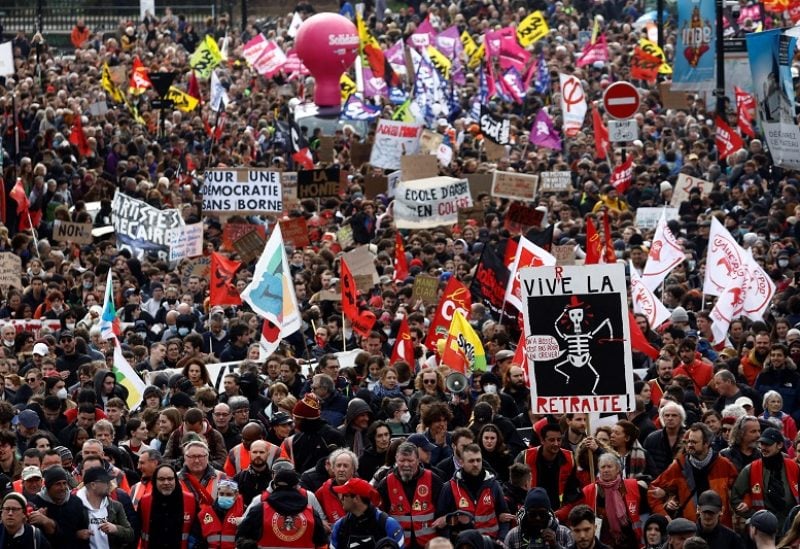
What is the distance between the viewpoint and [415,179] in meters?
23.4

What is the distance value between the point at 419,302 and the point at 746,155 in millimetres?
7927

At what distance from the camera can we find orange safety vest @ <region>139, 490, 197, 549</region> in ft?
35.4

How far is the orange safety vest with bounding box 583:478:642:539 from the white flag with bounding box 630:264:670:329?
6.01 metres

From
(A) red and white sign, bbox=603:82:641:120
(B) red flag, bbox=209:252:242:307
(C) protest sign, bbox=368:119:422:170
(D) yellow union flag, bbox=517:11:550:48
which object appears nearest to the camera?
(B) red flag, bbox=209:252:242:307

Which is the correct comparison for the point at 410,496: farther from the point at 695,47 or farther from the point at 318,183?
the point at 695,47

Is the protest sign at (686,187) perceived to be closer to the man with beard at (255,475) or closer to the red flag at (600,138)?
the red flag at (600,138)

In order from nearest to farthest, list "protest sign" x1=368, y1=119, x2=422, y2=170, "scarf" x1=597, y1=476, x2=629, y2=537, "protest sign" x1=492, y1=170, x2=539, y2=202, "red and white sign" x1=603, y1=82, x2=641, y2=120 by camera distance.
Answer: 1. "scarf" x1=597, y1=476, x2=629, y2=537
2. "protest sign" x1=492, y1=170, x2=539, y2=202
3. "red and white sign" x1=603, y1=82, x2=641, y2=120
4. "protest sign" x1=368, y1=119, x2=422, y2=170

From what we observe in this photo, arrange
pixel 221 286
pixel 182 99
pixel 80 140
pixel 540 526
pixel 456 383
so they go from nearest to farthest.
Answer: pixel 540 526
pixel 456 383
pixel 221 286
pixel 80 140
pixel 182 99

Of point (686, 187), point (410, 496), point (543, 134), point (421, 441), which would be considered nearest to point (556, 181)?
point (686, 187)

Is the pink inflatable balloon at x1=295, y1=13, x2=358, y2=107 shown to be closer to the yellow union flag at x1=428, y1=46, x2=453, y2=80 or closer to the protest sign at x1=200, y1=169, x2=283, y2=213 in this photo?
the yellow union flag at x1=428, y1=46, x2=453, y2=80

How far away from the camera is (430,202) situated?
74.1 ft

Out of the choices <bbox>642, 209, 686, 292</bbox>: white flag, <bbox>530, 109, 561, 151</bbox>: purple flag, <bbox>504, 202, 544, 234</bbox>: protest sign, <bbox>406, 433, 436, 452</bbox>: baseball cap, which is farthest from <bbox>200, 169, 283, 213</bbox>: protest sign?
<bbox>406, 433, 436, 452</bbox>: baseball cap

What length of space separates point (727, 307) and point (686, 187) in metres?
6.84

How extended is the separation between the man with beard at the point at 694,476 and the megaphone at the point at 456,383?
2.59m
